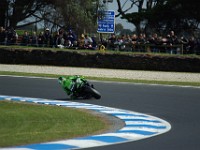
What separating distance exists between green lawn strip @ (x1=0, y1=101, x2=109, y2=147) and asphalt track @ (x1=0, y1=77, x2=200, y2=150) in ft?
4.11

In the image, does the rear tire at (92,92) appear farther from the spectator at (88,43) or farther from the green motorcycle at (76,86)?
the spectator at (88,43)

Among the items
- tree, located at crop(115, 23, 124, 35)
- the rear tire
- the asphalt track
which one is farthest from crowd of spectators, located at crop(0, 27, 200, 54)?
the rear tire

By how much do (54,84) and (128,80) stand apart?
12.6 feet

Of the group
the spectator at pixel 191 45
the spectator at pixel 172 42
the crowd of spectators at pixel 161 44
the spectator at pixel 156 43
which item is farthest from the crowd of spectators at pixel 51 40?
the spectator at pixel 191 45

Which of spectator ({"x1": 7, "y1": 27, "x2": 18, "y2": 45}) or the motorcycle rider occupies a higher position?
spectator ({"x1": 7, "y1": 27, "x2": 18, "y2": 45})

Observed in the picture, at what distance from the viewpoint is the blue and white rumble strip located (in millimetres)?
9164

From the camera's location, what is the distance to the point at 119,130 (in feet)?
35.7

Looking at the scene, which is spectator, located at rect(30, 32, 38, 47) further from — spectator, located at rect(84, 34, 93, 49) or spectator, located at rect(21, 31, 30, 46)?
spectator, located at rect(84, 34, 93, 49)

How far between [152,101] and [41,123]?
5.53 metres

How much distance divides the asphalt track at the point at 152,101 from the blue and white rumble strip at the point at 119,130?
0.85 ft

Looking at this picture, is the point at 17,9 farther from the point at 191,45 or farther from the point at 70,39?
the point at 191,45

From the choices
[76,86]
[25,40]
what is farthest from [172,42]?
[76,86]

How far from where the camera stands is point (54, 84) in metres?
20.8

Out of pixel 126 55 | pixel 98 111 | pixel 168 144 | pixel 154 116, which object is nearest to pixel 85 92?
pixel 98 111
